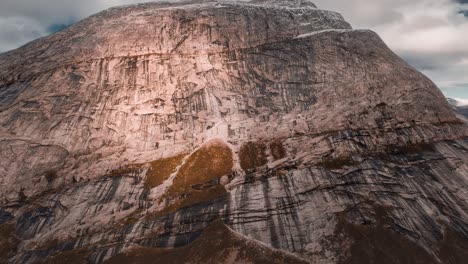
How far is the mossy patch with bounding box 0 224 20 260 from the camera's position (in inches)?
2189

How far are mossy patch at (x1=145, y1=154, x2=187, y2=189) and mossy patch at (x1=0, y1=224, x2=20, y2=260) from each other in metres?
26.6

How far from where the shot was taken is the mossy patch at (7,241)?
182ft

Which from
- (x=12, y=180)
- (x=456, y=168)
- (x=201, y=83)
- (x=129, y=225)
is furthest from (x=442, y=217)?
(x=12, y=180)

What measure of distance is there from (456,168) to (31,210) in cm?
9126

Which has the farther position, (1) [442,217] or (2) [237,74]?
(2) [237,74]

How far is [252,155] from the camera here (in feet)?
240

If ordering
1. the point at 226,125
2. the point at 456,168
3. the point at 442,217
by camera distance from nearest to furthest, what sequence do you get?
1. the point at 442,217
2. the point at 456,168
3. the point at 226,125

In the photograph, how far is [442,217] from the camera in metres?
54.8

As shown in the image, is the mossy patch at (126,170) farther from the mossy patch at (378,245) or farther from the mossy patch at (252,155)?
the mossy patch at (378,245)

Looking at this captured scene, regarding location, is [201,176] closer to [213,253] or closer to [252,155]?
[252,155]

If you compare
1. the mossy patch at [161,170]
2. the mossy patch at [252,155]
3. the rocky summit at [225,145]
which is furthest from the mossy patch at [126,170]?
the mossy patch at [252,155]

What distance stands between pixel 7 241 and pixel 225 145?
163 ft

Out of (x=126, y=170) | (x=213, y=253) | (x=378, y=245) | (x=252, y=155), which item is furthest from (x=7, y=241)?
(x=378, y=245)

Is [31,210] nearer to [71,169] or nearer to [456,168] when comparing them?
[71,169]
